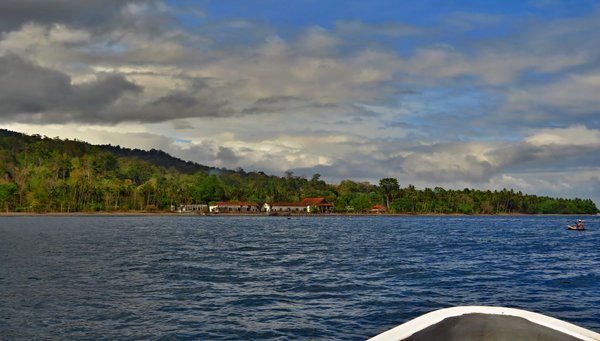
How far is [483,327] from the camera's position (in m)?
11.4

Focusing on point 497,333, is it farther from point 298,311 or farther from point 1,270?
point 1,270

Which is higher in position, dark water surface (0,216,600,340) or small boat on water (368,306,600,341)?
small boat on water (368,306,600,341)

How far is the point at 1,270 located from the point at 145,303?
82.1 ft

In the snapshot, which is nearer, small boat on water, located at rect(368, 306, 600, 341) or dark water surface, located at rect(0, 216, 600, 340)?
small boat on water, located at rect(368, 306, 600, 341)

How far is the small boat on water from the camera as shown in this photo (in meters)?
10.3

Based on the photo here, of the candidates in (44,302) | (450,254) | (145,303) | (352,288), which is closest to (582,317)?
(352,288)

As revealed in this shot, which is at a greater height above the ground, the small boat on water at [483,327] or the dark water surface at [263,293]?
the small boat on water at [483,327]

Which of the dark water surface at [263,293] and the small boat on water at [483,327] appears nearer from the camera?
the small boat on water at [483,327]

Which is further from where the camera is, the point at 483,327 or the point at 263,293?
the point at 263,293

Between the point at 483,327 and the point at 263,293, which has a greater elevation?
the point at 483,327

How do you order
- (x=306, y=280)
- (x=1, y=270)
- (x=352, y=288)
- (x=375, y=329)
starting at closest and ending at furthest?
1. (x=375, y=329)
2. (x=352, y=288)
3. (x=306, y=280)
4. (x=1, y=270)

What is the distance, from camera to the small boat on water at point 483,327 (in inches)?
405

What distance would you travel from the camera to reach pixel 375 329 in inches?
968

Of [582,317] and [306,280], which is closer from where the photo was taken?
[582,317]
